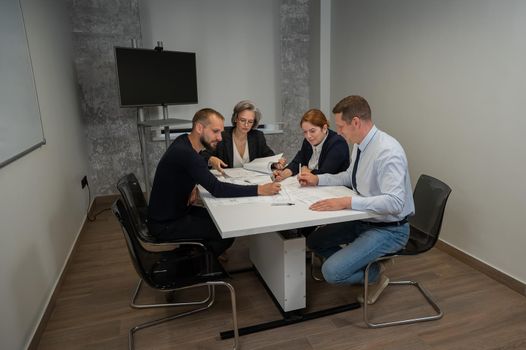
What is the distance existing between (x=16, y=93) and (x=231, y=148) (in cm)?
150

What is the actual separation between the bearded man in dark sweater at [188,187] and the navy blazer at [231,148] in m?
0.74

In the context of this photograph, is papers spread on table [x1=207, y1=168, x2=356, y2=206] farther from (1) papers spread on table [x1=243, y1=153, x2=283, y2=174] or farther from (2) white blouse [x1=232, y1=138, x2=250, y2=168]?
(2) white blouse [x1=232, y1=138, x2=250, y2=168]

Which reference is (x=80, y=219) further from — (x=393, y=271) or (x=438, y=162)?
(x=438, y=162)

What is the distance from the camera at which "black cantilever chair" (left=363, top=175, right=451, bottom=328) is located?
6.44 ft

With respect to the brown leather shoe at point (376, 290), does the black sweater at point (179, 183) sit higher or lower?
higher

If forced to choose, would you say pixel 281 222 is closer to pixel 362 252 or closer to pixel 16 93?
pixel 362 252

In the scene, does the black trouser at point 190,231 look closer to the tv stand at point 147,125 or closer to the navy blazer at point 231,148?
the navy blazer at point 231,148

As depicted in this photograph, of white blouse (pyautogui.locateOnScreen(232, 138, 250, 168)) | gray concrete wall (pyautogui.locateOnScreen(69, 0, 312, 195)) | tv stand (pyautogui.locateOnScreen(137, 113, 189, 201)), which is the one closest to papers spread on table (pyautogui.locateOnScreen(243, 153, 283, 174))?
white blouse (pyautogui.locateOnScreen(232, 138, 250, 168))

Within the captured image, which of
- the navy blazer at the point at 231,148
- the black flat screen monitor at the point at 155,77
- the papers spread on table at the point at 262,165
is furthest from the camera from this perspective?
the black flat screen monitor at the point at 155,77

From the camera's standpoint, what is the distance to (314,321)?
207cm

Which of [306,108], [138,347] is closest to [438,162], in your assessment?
[306,108]

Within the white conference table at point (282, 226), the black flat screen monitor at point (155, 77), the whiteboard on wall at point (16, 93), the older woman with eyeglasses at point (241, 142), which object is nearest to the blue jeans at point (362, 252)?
the white conference table at point (282, 226)

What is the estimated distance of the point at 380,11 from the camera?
3459mm

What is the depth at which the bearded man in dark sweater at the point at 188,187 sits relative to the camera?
201 centimetres
